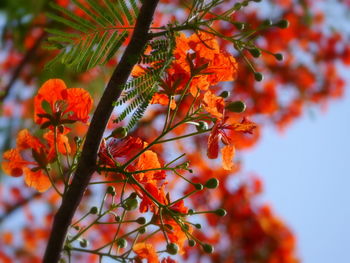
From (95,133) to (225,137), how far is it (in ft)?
1.23

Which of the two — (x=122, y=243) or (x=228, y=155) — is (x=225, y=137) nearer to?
(x=228, y=155)

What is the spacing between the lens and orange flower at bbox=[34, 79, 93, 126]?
A: 4.47ft

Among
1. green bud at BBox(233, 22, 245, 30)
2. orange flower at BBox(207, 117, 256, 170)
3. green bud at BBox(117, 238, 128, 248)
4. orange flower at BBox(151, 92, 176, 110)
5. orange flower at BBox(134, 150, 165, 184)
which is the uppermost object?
green bud at BBox(233, 22, 245, 30)

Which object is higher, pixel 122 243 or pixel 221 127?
pixel 221 127

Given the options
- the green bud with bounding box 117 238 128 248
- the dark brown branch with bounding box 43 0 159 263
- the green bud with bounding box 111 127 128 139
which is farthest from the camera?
the green bud with bounding box 117 238 128 248

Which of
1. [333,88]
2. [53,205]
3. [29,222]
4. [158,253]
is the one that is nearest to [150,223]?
[158,253]

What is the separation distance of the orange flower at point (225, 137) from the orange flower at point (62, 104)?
361mm

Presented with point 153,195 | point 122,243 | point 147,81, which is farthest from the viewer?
point 122,243

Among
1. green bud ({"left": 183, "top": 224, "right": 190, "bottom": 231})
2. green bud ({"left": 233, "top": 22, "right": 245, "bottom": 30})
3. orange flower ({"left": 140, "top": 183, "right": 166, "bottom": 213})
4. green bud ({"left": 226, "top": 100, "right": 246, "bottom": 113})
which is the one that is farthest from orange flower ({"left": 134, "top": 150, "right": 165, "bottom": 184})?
green bud ({"left": 233, "top": 22, "right": 245, "bottom": 30})

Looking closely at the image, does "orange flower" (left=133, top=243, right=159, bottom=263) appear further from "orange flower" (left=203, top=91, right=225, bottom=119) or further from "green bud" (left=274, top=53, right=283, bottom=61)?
"green bud" (left=274, top=53, right=283, bottom=61)

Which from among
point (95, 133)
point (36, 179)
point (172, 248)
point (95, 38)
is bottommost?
point (172, 248)

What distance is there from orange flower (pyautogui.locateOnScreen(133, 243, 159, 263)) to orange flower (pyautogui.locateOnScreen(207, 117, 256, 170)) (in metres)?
0.31

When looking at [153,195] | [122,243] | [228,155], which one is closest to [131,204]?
[153,195]

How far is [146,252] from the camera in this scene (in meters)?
1.38
